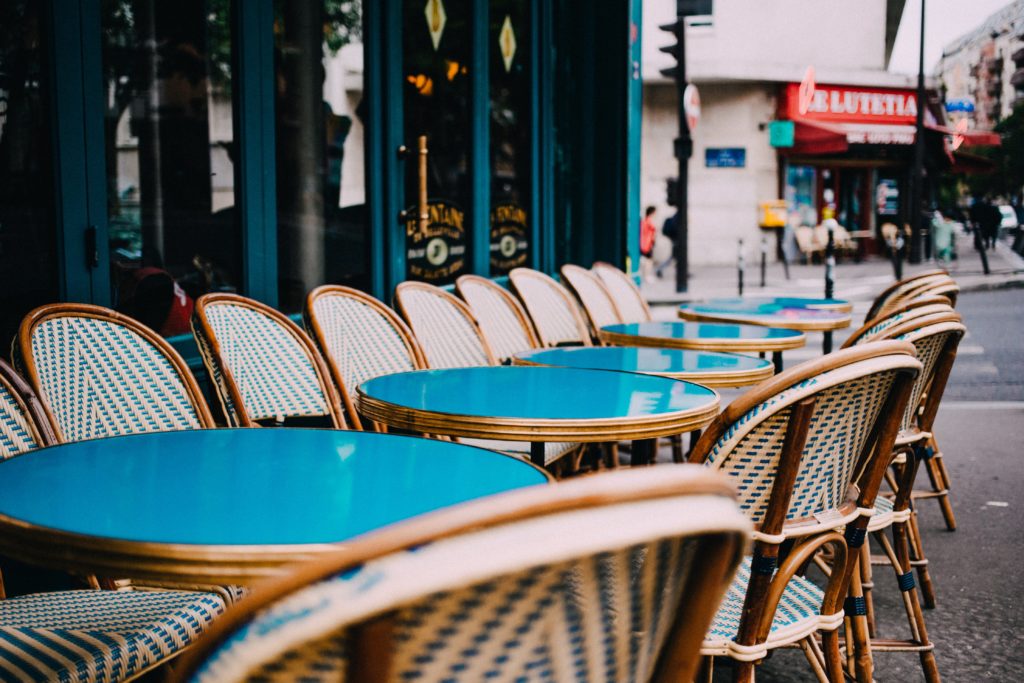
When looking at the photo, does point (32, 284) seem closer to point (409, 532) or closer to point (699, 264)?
point (409, 532)

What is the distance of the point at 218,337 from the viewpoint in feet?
10.2

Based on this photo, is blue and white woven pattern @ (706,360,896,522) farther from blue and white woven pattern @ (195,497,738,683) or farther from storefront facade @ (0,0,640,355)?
storefront facade @ (0,0,640,355)

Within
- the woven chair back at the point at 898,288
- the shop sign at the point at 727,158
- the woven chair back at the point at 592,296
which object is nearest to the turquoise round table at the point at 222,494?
the woven chair back at the point at 898,288

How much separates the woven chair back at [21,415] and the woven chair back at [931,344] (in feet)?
6.34

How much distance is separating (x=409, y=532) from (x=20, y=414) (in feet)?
5.76

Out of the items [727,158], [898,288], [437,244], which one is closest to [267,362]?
[437,244]

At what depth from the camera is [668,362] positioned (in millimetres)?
3486

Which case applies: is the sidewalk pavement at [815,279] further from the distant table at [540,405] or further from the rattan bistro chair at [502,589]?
the rattan bistro chair at [502,589]

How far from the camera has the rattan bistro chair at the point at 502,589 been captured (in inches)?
31.0

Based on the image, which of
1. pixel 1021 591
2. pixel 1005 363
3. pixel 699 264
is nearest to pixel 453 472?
pixel 1021 591

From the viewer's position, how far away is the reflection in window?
140 inches

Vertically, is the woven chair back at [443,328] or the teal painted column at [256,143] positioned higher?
the teal painted column at [256,143]

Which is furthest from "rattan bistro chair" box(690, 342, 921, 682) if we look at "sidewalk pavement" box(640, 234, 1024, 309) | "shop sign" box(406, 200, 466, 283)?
"sidewalk pavement" box(640, 234, 1024, 309)

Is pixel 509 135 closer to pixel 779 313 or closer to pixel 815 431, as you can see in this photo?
pixel 779 313
